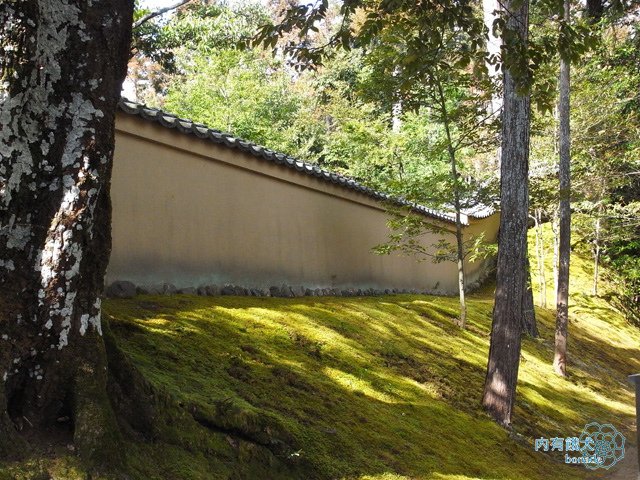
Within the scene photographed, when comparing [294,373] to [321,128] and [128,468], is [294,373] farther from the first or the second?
[321,128]

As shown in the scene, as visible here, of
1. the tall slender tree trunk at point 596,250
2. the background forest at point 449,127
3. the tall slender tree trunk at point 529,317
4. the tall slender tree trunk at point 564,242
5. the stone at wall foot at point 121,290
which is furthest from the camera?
the tall slender tree trunk at point 596,250

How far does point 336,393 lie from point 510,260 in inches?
119

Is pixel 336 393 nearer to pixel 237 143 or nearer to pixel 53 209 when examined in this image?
pixel 53 209

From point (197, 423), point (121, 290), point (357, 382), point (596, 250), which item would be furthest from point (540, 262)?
point (197, 423)

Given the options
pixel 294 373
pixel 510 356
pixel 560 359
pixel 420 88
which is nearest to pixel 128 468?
pixel 294 373

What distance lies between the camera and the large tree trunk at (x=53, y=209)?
2672 millimetres

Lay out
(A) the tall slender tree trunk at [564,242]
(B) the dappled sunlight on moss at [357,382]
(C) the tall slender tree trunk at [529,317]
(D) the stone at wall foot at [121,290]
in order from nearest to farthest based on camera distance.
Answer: (B) the dappled sunlight on moss at [357,382], (D) the stone at wall foot at [121,290], (A) the tall slender tree trunk at [564,242], (C) the tall slender tree trunk at [529,317]

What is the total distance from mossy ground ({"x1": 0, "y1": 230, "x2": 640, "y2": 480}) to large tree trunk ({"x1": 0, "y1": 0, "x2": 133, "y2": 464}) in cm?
27

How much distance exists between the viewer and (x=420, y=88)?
1012 centimetres

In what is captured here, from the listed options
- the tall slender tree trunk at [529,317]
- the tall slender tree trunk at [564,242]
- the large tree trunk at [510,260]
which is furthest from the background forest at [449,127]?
the large tree trunk at [510,260]

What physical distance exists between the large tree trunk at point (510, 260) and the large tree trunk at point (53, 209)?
17.4ft

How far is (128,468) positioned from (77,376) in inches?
18.7

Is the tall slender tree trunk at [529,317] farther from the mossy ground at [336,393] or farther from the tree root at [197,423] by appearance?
the tree root at [197,423]

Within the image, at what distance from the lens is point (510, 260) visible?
7.51 meters
